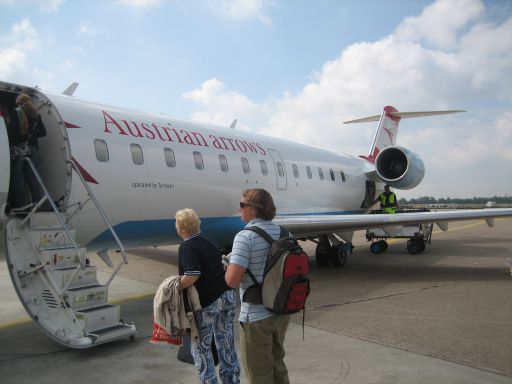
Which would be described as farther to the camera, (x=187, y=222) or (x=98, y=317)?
(x=98, y=317)

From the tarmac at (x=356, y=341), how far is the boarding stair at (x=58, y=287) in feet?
0.93

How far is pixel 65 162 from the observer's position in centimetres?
663

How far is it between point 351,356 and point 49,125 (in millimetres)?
5293

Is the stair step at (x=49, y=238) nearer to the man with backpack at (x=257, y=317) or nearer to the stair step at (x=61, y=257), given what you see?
the stair step at (x=61, y=257)

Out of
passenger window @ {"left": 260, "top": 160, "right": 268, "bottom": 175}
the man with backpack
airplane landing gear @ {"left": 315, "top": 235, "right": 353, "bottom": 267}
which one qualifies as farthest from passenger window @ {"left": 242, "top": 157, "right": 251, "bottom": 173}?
the man with backpack

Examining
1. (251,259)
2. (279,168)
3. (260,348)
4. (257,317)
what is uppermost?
(279,168)

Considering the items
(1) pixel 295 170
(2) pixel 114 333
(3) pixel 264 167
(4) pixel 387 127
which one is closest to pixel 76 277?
(2) pixel 114 333

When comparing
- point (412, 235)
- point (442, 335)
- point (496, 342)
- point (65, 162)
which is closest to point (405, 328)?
point (442, 335)

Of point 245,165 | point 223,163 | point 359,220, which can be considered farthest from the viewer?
point 359,220

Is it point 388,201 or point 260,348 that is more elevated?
point 388,201

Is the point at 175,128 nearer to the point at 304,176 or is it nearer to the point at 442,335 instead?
the point at 304,176

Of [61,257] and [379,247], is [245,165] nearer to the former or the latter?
[61,257]

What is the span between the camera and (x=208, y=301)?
3.59m

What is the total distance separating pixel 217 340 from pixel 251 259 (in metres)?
0.86
